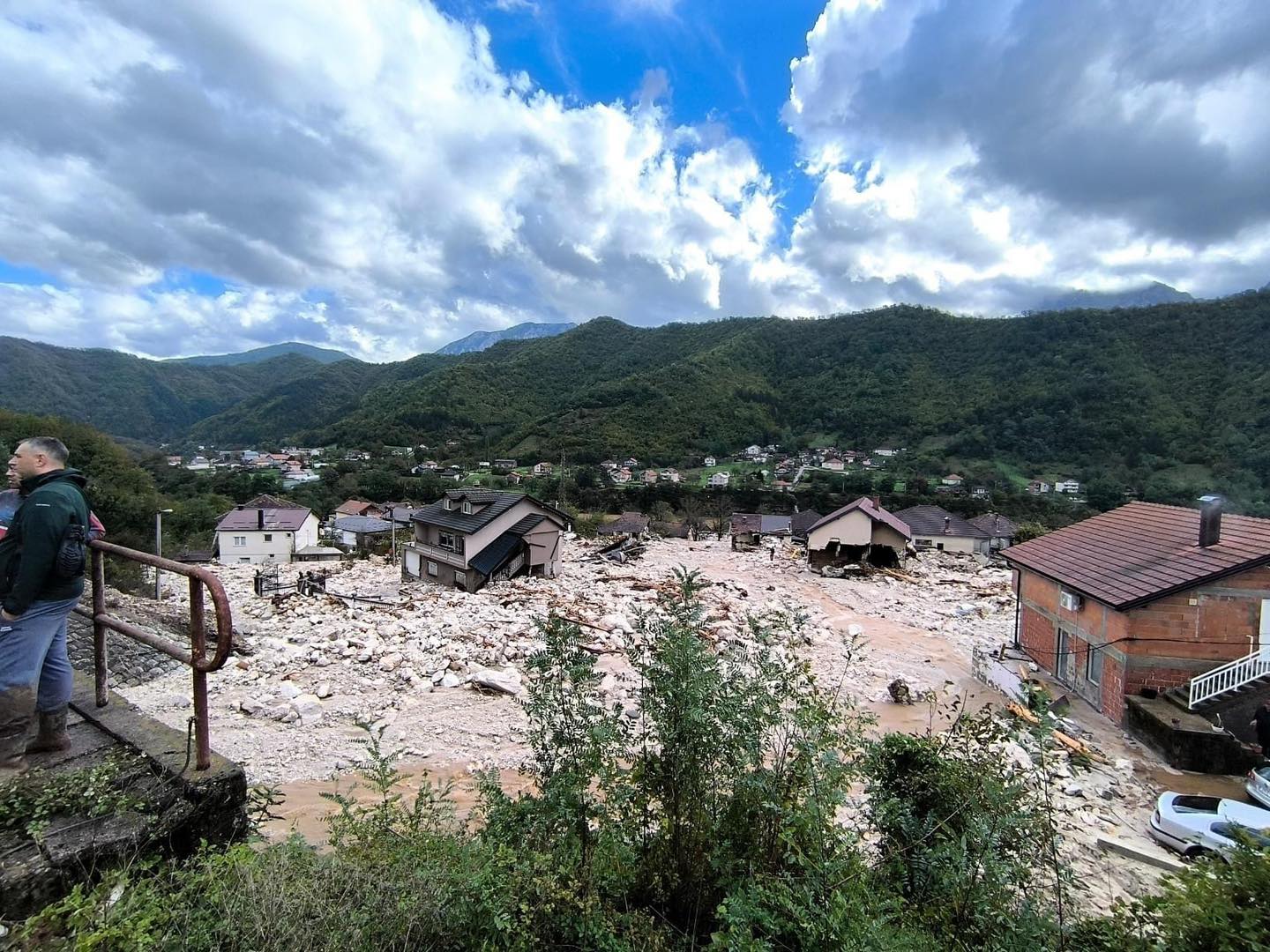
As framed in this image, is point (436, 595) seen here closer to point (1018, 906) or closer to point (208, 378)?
point (1018, 906)

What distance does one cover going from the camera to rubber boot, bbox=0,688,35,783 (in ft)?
8.75

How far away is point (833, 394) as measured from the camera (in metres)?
97.1

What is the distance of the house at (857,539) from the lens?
30219 mm

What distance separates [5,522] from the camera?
339 centimetres

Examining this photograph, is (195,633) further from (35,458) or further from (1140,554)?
(1140,554)

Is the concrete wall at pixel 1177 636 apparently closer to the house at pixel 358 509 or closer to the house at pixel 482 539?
the house at pixel 482 539

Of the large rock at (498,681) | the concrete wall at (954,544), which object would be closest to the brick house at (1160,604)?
the large rock at (498,681)

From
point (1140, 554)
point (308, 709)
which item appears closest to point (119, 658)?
point (308, 709)

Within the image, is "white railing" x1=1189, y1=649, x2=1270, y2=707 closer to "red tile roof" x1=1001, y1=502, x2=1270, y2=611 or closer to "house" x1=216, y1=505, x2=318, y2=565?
"red tile roof" x1=1001, y1=502, x2=1270, y2=611

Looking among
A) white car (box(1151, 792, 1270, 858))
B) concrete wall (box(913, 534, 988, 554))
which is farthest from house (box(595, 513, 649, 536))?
white car (box(1151, 792, 1270, 858))

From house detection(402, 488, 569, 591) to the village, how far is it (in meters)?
0.11

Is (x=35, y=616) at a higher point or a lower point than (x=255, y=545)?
higher

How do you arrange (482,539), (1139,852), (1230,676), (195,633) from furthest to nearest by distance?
1. (482,539)
2. (1230,676)
3. (1139,852)
4. (195,633)

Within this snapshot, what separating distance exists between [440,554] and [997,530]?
131 feet
